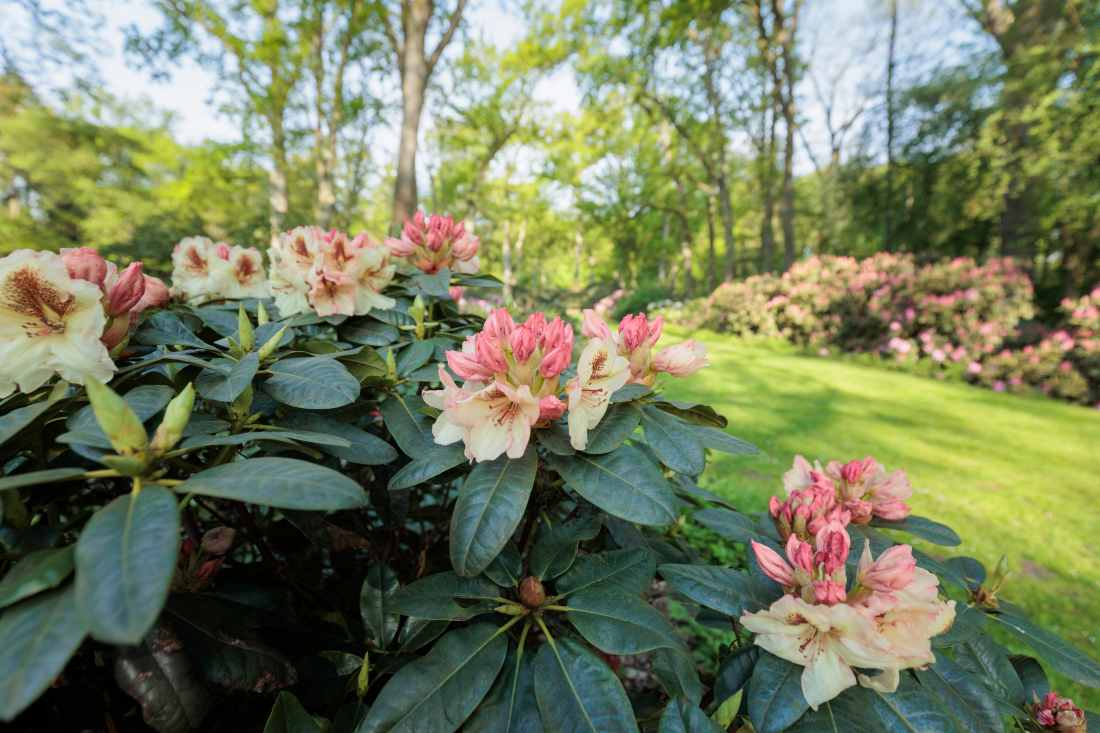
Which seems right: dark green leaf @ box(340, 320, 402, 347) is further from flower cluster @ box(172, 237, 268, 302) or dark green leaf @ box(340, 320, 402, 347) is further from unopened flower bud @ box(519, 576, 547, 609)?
unopened flower bud @ box(519, 576, 547, 609)

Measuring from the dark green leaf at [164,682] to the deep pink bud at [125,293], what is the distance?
21.6 inches

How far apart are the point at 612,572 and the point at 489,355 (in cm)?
46

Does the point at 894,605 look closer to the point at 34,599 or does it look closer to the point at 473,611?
the point at 473,611

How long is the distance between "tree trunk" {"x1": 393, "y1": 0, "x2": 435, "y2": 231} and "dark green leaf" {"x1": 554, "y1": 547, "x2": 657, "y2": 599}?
5113 mm

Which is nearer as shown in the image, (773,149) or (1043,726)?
(1043,726)

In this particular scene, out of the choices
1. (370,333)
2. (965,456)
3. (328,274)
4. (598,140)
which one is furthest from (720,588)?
(598,140)

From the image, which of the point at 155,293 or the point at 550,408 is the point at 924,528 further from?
the point at 155,293

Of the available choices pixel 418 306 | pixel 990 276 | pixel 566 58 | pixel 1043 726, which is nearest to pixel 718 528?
pixel 1043 726

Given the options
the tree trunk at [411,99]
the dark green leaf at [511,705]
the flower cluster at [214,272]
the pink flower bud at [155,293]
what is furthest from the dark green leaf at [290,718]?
the tree trunk at [411,99]

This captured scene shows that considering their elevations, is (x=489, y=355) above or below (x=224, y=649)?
above

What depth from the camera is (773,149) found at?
13.3 meters

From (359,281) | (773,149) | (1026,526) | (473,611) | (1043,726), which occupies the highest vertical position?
(773,149)

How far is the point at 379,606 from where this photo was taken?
2.98 ft

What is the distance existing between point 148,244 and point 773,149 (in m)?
15.5
